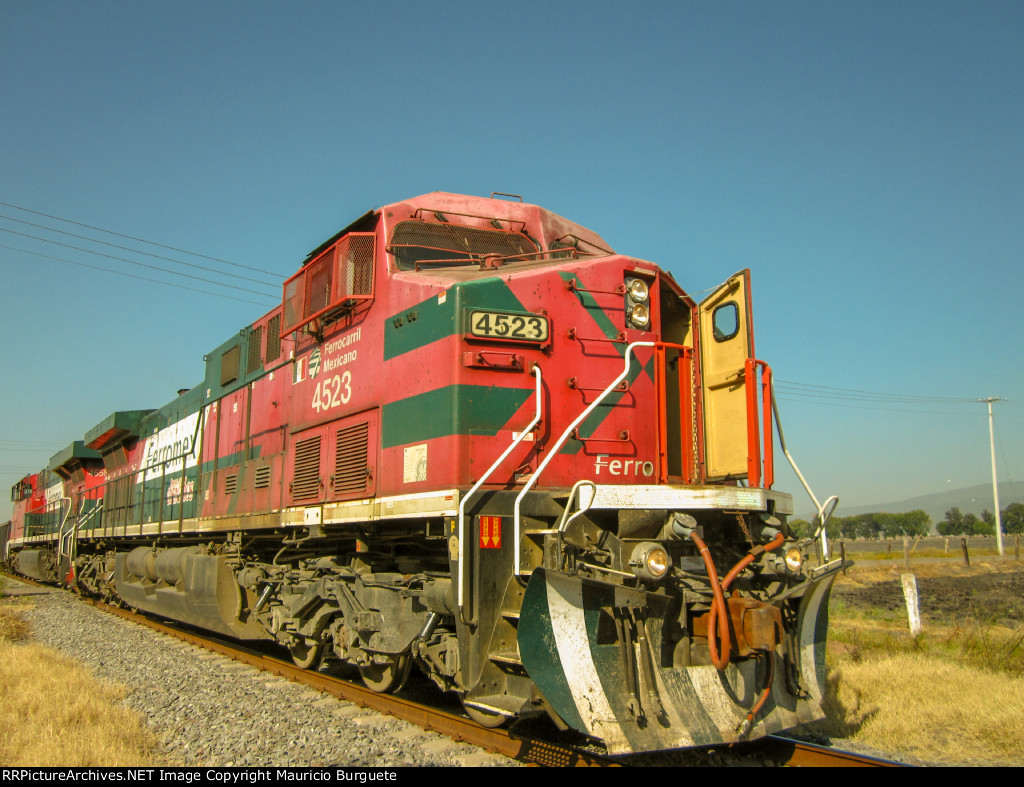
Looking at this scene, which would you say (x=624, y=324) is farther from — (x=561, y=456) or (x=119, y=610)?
(x=119, y=610)

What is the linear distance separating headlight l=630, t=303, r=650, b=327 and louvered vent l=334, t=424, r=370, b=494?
223 cm

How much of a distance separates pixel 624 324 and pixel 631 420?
708mm

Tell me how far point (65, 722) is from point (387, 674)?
2306 mm

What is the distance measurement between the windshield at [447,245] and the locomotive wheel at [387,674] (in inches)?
122

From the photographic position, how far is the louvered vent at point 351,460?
6.06 m

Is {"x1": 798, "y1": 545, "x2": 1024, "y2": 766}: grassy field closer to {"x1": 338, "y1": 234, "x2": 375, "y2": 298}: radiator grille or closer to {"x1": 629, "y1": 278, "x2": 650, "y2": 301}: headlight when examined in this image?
{"x1": 629, "y1": 278, "x2": 650, "y2": 301}: headlight

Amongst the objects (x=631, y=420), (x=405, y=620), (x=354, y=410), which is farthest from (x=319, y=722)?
(x=631, y=420)

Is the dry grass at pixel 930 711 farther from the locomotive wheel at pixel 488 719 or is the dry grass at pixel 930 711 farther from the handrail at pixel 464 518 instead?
the handrail at pixel 464 518

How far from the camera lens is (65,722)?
551cm

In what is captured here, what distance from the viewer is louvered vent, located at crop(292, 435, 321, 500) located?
22.4 feet

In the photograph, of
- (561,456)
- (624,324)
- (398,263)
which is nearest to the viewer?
(561,456)

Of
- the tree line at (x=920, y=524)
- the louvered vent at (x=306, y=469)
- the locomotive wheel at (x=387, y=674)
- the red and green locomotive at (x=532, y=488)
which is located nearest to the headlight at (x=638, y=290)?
the red and green locomotive at (x=532, y=488)

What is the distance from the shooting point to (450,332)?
5.18 m

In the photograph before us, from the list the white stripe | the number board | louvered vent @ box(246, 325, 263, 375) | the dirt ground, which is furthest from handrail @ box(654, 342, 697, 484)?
the dirt ground
